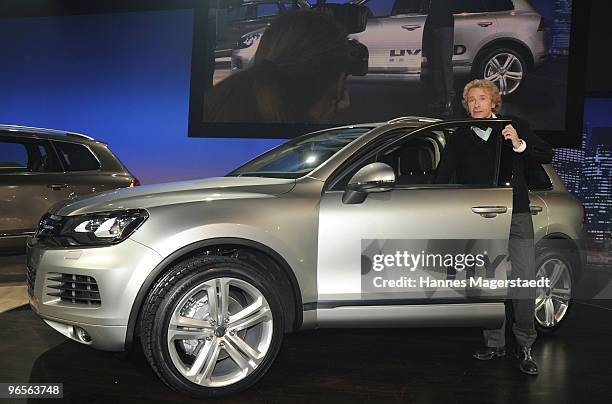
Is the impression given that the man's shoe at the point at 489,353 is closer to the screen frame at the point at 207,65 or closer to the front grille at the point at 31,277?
the front grille at the point at 31,277

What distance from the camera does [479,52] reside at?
24.9 ft

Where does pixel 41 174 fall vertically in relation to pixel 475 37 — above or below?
below

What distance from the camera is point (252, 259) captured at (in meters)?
3.04

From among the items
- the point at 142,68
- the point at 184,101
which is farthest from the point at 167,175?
the point at 142,68

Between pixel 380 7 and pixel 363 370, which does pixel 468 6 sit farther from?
pixel 363 370

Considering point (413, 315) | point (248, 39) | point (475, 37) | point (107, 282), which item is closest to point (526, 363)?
point (413, 315)

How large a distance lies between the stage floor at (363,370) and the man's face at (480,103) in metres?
1.53

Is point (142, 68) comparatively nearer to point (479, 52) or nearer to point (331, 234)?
point (479, 52)

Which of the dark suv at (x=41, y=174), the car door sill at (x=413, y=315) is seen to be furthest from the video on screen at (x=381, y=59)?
the car door sill at (x=413, y=315)

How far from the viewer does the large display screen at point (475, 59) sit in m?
7.51

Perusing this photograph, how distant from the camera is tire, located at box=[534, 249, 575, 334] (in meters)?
4.11

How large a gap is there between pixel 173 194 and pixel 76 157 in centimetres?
335

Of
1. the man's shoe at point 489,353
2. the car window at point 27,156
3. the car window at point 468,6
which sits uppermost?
the car window at point 468,6

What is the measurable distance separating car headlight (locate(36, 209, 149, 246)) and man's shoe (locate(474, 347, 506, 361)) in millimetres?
2268
